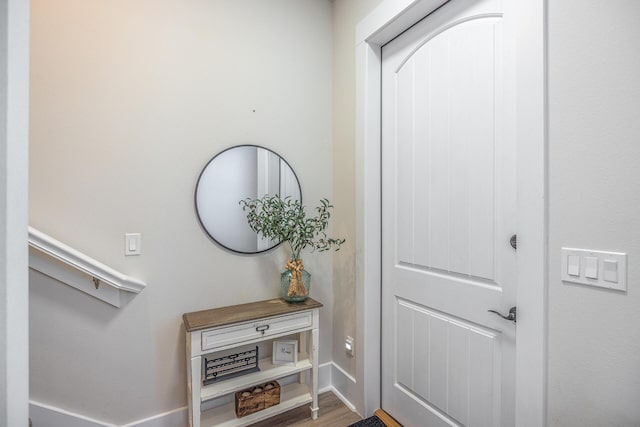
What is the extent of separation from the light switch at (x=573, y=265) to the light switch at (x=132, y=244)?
1.85m

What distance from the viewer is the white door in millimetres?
1258

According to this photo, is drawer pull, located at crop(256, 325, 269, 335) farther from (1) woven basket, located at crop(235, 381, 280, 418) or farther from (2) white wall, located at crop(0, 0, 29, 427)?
(2) white wall, located at crop(0, 0, 29, 427)

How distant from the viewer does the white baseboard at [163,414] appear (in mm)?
1426

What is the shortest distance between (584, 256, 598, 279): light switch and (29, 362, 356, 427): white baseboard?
4.79 feet

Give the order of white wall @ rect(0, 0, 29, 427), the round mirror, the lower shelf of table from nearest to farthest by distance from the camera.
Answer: white wall @ rect(0, 0, 29, 427) → the lower shelf of table → the round mirror

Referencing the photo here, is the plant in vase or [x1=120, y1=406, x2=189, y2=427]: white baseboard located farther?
the plant in vase

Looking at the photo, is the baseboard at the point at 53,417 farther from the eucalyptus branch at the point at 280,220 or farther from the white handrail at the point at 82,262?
the eucalyptus branch at the point at 280,220

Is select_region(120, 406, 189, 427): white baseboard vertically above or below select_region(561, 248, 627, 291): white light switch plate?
below

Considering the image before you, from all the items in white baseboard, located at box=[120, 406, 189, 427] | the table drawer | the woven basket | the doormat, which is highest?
the table drawer

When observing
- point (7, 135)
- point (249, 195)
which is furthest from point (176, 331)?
point (7, 135)

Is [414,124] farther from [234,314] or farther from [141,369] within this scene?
[141,369]

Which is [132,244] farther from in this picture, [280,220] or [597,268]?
[597,268]

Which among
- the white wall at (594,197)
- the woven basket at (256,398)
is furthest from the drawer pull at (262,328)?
the white wall at (594,197)

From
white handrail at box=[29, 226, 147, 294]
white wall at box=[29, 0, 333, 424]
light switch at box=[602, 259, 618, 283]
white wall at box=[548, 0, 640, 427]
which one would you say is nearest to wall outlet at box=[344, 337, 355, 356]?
white wall at box=[29, 0, 333, 424]
